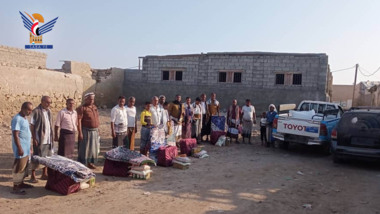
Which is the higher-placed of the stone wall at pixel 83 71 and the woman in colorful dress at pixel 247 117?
the stone wall at pixel 83 71

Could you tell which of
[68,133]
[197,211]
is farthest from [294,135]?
[68,133]

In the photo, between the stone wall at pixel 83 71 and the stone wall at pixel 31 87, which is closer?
the stone wall at pixel 31 87

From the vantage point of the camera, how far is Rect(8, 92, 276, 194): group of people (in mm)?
4910

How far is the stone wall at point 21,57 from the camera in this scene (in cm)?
1570

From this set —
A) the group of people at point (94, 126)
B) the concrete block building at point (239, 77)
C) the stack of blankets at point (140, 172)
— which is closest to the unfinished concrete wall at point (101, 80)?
the concrete block building at point (239, 77)

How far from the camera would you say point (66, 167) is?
4953mm

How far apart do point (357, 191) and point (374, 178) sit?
1294mm

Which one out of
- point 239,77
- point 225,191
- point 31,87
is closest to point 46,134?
point 225,191

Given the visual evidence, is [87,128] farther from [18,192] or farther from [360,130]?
[360,130]

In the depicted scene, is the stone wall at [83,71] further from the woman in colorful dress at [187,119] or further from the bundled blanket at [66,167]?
the bundled blanket at [66,167]

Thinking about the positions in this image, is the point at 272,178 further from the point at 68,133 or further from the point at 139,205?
the point at 68,133

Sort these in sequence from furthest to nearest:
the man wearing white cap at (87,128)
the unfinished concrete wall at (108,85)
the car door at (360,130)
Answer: the unfinished concrete wall at (108,85) < the car door at (360,130) < the man wearing white cap at (87,128)

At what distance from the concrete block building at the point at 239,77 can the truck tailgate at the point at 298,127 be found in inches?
373

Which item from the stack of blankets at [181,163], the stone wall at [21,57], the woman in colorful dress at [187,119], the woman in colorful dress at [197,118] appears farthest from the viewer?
the stone wall at [21,57]
